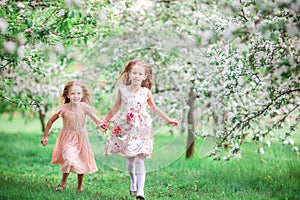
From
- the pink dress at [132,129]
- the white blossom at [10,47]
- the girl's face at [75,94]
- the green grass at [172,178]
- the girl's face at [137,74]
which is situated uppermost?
the white blossom at [10,47]

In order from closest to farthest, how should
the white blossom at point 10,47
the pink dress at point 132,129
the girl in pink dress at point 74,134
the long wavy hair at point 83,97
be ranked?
the white blossom at point 10,47 → the pink dress at point 132,129 → the girl in pink dress at point 74,134 → the long wavy hair at point 83,97

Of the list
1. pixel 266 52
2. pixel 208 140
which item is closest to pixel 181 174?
pixel 208 140

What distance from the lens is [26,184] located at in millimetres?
6184

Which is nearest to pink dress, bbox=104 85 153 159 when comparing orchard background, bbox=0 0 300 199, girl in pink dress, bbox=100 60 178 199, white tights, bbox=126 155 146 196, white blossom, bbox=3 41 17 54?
girl in pink dress, bbox=100 60 178 199

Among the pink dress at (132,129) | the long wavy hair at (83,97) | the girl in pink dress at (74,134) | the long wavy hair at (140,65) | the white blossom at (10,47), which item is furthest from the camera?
the long wavy hair at (83,97)

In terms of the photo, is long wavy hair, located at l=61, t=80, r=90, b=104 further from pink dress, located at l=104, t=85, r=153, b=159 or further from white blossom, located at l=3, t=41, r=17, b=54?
white blossom, located at l=3, t=41, r=17, b=54

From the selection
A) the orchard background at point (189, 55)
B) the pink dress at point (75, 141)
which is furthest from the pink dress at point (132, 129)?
the orchard background at point (189, 55)

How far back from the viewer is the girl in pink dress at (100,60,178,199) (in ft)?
17.5

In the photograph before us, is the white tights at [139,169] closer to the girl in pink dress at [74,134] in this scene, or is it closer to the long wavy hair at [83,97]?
the girl in pink dress at [74,134]

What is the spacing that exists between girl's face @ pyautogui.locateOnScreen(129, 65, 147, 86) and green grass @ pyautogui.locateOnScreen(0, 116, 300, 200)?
0.97m

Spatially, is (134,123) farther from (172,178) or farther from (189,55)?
(189,55)

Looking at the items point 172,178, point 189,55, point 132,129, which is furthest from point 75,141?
point 189,55

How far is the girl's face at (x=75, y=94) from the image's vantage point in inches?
224

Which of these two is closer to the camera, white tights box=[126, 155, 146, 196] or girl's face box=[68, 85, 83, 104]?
white tights box=[126, 155, 146, 196]
